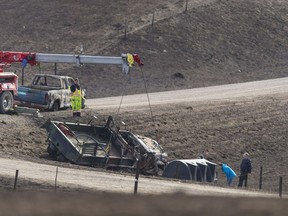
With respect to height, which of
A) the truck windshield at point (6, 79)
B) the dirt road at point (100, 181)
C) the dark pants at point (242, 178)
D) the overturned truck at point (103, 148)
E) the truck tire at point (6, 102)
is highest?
the truck windshield at point (6, 79)

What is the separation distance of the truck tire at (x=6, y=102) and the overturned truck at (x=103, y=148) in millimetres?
5093

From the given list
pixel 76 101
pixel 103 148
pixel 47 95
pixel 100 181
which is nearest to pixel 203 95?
pixel 47 95

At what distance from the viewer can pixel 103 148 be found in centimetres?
3016

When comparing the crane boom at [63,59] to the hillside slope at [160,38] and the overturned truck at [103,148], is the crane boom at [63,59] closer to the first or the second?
the overturned truck at [103,148]

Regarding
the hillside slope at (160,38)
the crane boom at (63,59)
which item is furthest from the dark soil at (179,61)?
the crane boom at (63,59)

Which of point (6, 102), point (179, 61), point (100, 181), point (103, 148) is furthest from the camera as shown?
point (179, 61)

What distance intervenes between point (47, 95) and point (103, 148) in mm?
8260

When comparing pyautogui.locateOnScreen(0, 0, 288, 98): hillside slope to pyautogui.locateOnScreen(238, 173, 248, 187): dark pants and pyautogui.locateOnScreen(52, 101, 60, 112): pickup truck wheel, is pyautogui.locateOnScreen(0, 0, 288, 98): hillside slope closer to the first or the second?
pyautogui.locateOnScreen(52, 101, 60, 112): pickup truck wheel

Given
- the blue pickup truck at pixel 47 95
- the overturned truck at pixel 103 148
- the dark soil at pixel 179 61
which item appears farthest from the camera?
the blue pickup truck at pixel 47 95

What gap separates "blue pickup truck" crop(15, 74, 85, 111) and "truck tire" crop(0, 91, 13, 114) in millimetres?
1846

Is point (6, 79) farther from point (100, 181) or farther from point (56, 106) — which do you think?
point (100, 181)

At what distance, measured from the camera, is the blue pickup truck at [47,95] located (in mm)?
38000

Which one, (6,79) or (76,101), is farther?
(76,101)

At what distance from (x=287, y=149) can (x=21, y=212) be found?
29.1 m
